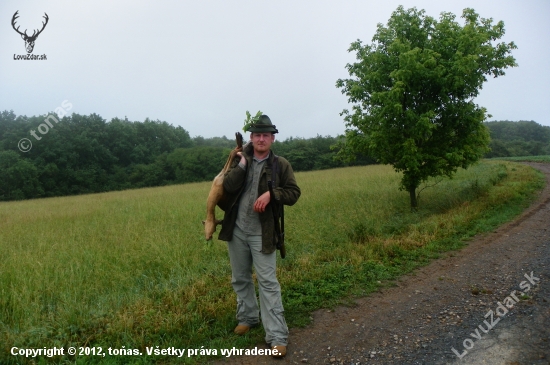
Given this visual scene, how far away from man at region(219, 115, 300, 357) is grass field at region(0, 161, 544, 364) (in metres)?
0.38

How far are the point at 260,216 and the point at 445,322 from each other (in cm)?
227

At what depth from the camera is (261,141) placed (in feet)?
11.5

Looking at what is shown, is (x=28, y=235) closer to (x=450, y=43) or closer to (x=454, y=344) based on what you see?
(x=454, y=344)

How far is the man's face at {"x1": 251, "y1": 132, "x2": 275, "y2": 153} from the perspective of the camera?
349 cm

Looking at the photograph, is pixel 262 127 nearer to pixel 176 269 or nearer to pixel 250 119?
pixel 250 119

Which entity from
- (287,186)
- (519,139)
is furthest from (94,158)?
(519,139)

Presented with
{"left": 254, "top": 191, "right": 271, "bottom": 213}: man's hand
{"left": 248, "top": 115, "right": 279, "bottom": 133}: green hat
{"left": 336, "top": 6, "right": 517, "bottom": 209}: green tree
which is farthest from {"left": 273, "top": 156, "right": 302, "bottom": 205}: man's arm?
{"left": 336, "top": 6, "right": 517, "bottom": 209}: green tree

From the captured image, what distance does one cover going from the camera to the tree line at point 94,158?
119ft

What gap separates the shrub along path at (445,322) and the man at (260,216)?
1.42 ft

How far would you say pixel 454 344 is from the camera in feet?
10.7

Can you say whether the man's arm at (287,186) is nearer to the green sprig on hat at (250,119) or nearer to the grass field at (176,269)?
the green sprig on hat at (250,119)

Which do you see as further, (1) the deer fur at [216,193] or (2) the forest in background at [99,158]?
(2) the forest in background at [99,158]

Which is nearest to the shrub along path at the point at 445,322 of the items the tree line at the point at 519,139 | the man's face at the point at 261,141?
the man's face at the point at 261,141

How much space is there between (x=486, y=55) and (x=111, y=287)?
1040 cm
